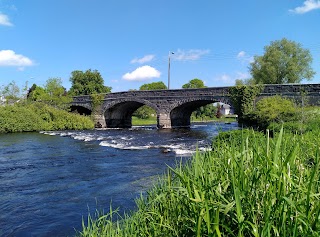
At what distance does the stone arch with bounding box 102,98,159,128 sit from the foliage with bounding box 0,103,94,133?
170 inches

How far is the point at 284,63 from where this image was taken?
5294 cm

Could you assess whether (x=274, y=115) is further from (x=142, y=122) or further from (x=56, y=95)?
(x=142, y=122)

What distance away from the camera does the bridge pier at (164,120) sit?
40.3 metres

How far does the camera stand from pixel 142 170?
12516mm

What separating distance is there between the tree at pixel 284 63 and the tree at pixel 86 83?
38.7m

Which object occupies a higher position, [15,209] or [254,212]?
[254,212]

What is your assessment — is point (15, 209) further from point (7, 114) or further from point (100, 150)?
point (7, 114)

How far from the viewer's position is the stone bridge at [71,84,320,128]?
28.7 metres

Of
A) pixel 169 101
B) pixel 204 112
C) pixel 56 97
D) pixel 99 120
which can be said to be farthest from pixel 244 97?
pixel 204 112

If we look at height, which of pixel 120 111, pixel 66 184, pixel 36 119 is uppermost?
pixel 120 111

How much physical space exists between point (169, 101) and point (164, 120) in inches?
101

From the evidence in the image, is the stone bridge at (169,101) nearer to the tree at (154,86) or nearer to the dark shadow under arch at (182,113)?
the dark shadow under arch at (182,113)

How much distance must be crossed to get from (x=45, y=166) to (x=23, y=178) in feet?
7.75

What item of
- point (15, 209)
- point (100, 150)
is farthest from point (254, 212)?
point (100, 150)
